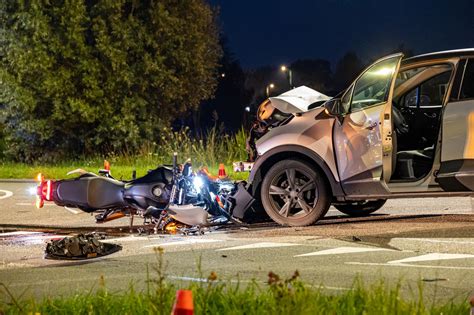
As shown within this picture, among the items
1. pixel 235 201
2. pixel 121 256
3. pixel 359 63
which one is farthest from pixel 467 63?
pixel 359 63

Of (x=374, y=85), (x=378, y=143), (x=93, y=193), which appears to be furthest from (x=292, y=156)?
(x=93, y=193)

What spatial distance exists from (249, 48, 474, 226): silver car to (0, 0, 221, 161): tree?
75.7 ft

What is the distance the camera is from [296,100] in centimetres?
1248

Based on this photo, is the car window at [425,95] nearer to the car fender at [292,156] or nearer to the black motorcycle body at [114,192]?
the car fender at [292,156]

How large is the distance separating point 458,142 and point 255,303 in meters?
5.26

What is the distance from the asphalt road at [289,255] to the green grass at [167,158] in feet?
38.0

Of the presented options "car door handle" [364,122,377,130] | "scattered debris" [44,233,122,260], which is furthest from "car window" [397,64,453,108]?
"scattered debris" [44,233,122,260]

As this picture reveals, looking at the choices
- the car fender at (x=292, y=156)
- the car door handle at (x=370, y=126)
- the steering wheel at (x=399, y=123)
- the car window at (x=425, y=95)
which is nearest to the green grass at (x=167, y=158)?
the car fender at (x=292, y=156)

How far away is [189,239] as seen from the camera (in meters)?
A: 11.2

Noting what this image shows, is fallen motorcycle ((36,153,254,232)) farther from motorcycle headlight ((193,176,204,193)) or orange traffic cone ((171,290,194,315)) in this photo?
orange traffic cone ((171,290,194,315))

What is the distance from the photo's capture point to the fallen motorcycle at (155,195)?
1203 centimetres

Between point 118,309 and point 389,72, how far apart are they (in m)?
5.86

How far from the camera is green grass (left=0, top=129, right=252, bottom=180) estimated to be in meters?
27.1

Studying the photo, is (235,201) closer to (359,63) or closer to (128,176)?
(128,176)
